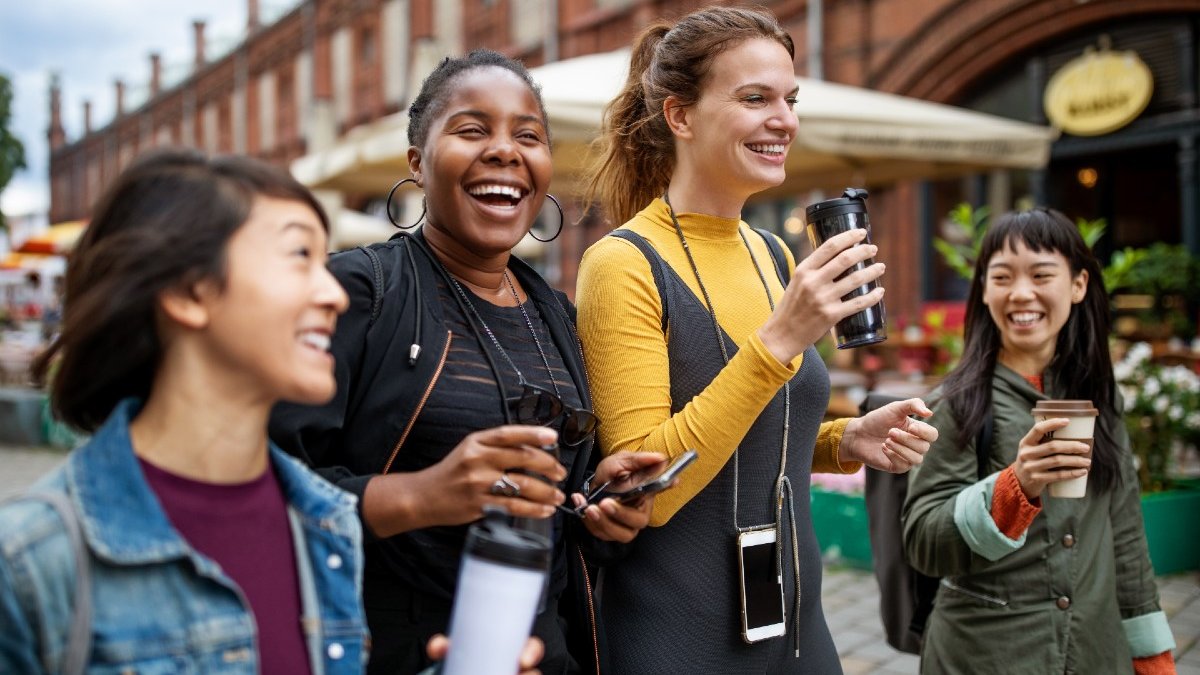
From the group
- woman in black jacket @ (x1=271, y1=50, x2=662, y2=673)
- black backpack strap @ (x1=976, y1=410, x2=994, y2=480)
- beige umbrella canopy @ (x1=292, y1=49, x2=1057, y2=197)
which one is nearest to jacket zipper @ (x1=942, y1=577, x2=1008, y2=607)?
black backpack strap @ (x1=976, y1=410, x2=994, y2=480)

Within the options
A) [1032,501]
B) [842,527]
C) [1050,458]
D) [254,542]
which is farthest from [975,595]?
[842,527]

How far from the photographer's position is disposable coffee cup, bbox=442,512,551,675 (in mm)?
1053

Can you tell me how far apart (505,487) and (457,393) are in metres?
0.32

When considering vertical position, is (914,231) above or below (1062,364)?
above

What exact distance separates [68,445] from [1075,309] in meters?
10.3

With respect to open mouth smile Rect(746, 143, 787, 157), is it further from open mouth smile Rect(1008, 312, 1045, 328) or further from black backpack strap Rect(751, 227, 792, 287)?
open mouth smile Rect(1008, 312, 1045, 328)

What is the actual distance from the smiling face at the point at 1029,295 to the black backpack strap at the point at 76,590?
2210mm

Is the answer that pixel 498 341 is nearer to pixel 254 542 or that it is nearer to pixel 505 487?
pixel 505 487

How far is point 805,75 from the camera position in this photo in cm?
1359

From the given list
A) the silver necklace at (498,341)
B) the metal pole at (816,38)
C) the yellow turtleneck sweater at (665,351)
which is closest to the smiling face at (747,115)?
the yellow turtleneck sweater at (665,351)

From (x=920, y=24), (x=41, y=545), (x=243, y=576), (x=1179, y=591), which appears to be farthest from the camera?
(x=920, y=24)

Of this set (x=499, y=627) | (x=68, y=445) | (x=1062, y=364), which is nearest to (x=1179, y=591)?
(x=1062, y=364)

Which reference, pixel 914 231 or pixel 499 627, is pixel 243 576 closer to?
pixel 499 627

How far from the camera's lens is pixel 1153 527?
196 inches
